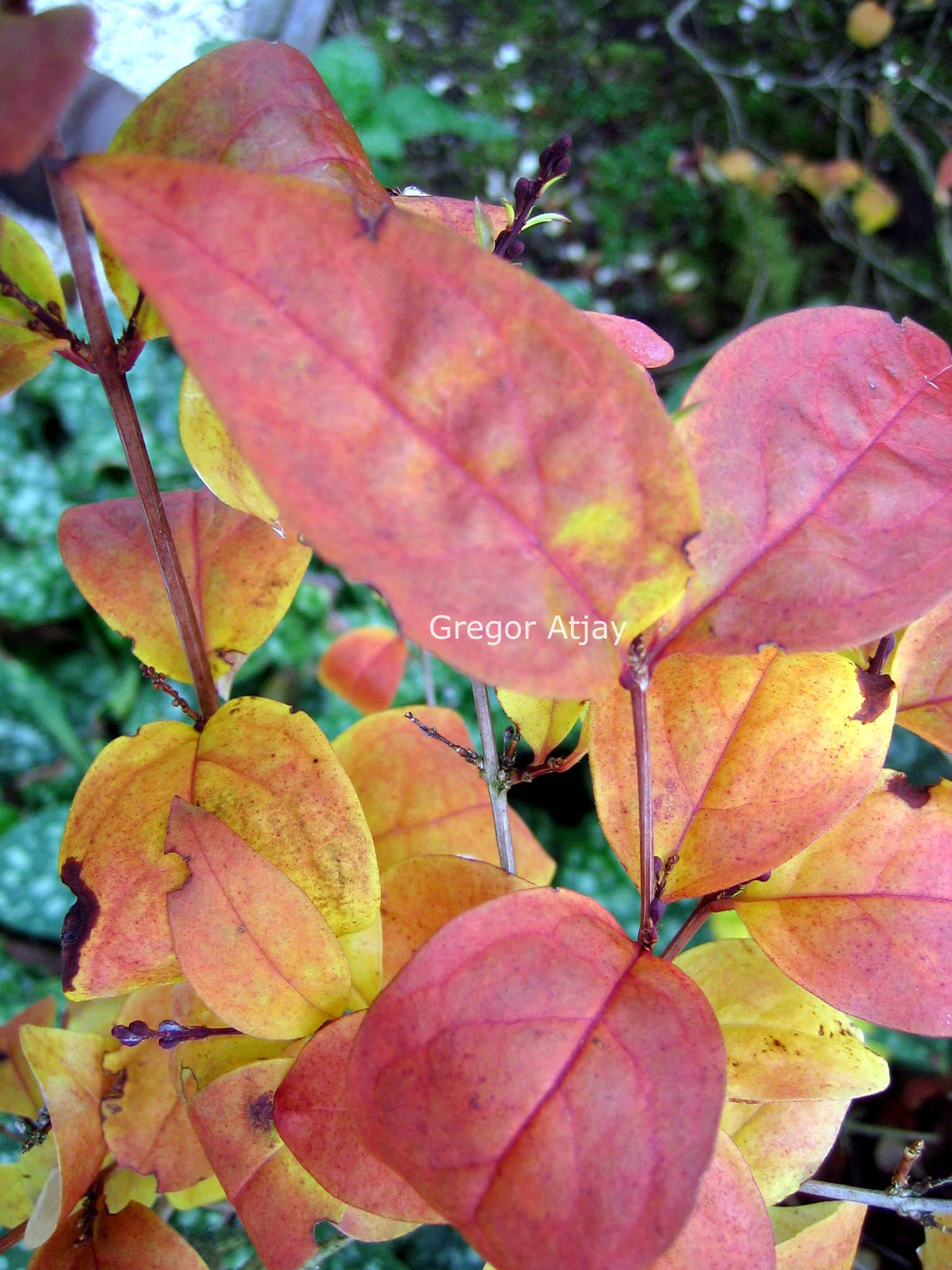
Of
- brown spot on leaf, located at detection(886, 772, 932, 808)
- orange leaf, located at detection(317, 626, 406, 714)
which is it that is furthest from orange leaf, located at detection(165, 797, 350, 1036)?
orange leaf, located at detection(317, 626, 406, 714)

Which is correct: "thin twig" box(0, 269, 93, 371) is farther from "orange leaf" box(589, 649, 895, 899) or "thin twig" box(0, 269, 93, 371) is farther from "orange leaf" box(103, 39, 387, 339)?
"orange leaf" box(589, 649, 895, 899)

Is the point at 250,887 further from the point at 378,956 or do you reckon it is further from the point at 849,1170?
the point at 849,1170

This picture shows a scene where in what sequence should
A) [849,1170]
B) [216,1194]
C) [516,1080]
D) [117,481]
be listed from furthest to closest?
[117,481], [849,1170], [216,1194], [516,1080]

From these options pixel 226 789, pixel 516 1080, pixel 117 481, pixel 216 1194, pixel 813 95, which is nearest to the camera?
pixel 516 1080

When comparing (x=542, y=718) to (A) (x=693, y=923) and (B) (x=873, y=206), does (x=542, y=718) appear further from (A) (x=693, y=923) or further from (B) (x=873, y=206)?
(B) (x=873, y=206)

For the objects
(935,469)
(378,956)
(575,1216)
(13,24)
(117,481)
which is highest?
(13,24)

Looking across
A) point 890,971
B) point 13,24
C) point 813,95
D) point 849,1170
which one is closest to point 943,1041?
point 849,1170
